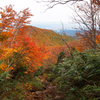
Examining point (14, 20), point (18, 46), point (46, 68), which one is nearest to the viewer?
point (18, 46)

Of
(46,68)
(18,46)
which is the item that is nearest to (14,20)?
(18,46)

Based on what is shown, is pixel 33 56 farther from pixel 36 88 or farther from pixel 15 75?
pixel 36 88

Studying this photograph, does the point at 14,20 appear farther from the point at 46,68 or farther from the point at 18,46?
the point at 46,68

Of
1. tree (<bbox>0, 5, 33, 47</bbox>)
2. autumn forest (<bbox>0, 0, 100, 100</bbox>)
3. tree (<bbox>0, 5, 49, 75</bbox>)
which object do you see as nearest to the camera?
autumn forest (<bbox>0, 0, 100, 100</bbox>)

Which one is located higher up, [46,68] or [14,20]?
[14,20]

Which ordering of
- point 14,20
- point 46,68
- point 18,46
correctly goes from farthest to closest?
point 46,68 < point 14,20 < point 18,46

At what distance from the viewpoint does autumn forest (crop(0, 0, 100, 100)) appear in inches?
127

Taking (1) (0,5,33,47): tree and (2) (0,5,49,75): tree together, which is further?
(1) (0,5,33,47): tree

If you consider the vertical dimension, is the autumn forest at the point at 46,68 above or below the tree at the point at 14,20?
below

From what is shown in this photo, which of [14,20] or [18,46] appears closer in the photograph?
[18,46]

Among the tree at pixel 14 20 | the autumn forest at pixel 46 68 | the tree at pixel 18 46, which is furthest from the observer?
the tree at pixel 14 20

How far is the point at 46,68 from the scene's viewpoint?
1634 centimetres

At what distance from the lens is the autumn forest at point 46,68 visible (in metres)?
3.22

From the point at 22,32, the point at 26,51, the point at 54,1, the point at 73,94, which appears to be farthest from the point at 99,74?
the point at 22,32
